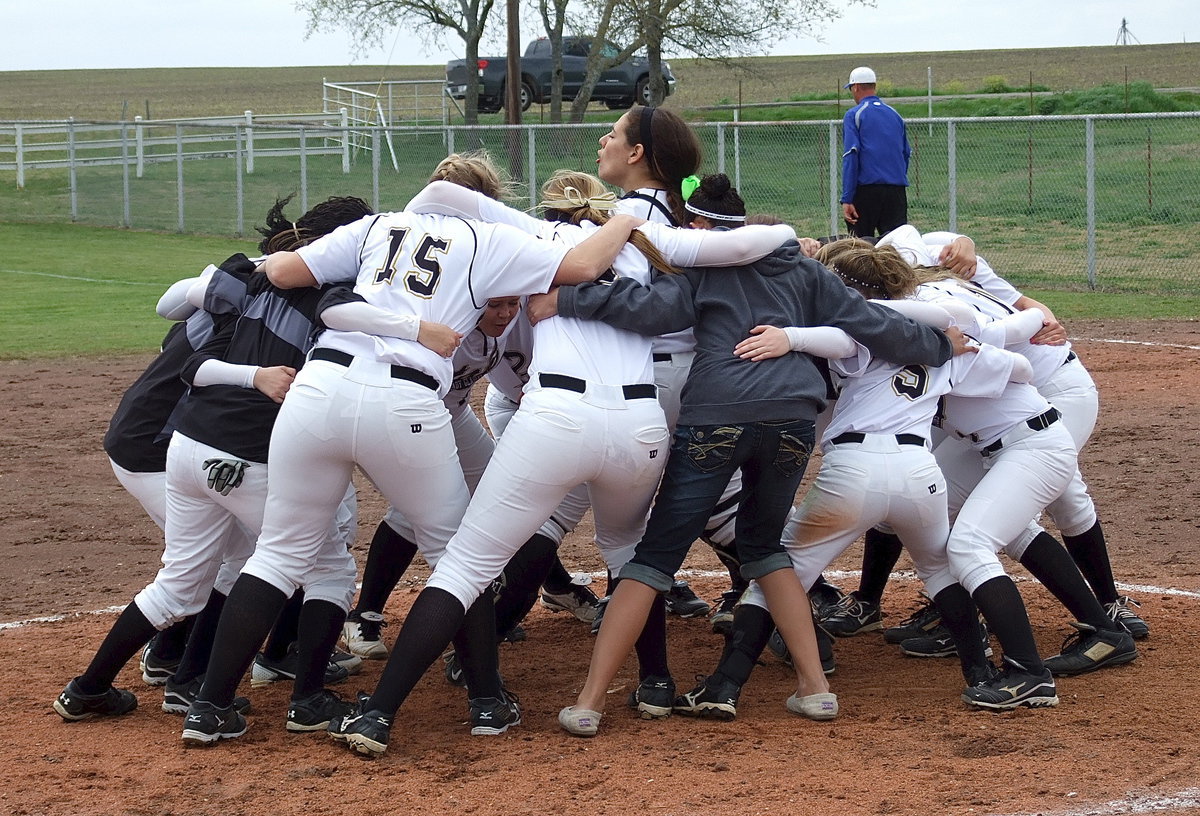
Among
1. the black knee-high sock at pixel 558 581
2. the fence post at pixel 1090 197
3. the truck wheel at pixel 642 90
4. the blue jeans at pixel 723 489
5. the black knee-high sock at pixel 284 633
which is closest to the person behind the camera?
the blue jeans at pixel 723 489

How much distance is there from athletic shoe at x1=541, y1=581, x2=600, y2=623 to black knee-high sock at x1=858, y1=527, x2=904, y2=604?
115 cm

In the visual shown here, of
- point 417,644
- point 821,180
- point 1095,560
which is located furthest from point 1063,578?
point 821,180

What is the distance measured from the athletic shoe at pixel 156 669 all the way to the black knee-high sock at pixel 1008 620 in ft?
9.37

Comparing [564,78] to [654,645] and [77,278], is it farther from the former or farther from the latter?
[654,645]

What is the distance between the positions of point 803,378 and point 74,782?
2.47m

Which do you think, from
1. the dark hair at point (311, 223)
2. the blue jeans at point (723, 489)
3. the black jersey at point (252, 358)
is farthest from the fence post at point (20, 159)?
the blue jeans at point (723, 489)

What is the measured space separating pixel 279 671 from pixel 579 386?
1.80m

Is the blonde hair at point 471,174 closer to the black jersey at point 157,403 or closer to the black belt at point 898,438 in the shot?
the black jersey at point 157,403

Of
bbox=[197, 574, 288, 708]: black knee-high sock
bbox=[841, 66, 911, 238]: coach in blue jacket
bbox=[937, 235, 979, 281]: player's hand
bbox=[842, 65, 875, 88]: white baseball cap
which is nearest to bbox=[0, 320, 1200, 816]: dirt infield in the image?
bbox=[197, 574, 288, 708]: black knee-high sock

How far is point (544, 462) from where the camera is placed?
3.85 meters

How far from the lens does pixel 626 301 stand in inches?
157

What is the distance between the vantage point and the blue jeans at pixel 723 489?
159 inches

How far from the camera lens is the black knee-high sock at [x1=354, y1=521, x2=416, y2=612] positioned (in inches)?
200

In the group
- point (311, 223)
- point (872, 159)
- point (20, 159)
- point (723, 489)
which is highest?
point (20, 159)
